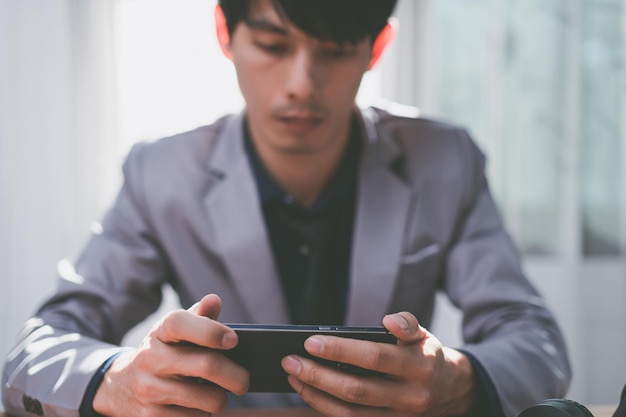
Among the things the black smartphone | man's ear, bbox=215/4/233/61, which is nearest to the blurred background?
man's ear, bbox=215/4/233/61

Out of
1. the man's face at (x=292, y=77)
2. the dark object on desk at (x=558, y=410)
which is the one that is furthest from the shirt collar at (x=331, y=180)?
the dark object on desk at (x=558, y=410)

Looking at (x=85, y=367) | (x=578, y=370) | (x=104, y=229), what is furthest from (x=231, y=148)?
(x=578, y=370)

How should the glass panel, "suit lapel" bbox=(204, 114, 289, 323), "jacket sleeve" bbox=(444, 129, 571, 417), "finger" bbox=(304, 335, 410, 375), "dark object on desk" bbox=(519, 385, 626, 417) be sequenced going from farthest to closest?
the glass panel, "suit lapel" bbox=(204, 114, 289, 323), "jacket sleeve" bbox=(444, 129, 571, 417), "finger" bbox=(304, 335, 410, 375), "dark object on desk" bbox=(519, 385, 626, 417)

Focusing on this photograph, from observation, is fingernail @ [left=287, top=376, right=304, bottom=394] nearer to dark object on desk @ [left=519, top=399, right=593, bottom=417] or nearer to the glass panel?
dark object on desk @ [left=519, top=399, right=593, bottom=417]

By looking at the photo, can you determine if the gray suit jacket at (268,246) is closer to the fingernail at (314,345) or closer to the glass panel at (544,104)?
the fingernail at (314,345)

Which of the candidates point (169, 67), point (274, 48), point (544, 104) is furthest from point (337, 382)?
point (544, 104)

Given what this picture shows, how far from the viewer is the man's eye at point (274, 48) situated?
44.8 inches

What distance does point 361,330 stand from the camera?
75 cm

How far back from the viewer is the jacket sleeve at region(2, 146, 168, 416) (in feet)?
2.99

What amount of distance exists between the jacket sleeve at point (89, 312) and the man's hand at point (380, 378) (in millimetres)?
310

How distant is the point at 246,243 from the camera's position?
122cm

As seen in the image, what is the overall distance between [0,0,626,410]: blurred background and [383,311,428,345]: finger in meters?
1.48

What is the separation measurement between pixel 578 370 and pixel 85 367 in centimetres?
190

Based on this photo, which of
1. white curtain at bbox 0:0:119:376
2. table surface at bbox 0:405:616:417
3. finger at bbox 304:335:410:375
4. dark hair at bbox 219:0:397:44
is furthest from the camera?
white curtain at bbox 0:0:119:376
